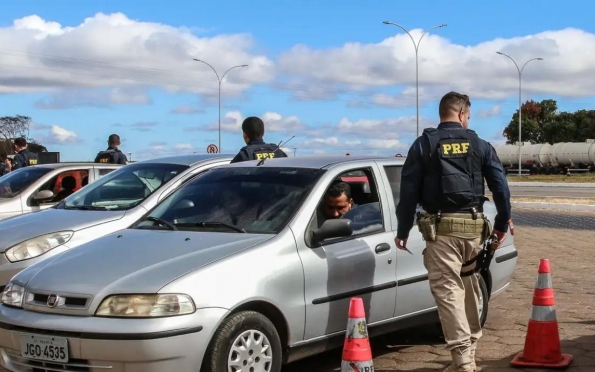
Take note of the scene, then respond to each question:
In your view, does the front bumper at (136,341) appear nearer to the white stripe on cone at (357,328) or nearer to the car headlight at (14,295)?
the car headlight at (14,295)

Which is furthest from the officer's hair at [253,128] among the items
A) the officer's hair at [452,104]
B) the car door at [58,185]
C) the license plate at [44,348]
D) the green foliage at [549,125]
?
the green foliage at [549,125]

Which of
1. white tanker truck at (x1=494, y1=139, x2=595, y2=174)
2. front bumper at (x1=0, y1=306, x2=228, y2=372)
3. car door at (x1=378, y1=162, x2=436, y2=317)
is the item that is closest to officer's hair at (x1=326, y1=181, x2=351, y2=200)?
car door at (x1=378, y1=162, x2=436, y2=317)

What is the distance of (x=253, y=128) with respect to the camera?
28.0 feet

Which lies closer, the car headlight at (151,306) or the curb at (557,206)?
the car headlight at (151,306)

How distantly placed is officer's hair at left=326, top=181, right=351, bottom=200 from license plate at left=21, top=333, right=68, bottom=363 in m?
2.06

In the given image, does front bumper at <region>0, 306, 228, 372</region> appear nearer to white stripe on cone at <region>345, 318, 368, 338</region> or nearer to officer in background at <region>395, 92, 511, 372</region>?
white stripe on cone at <region>345, 318, 368, 338</region>

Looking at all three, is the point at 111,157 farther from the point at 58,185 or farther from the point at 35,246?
the point at 35,246

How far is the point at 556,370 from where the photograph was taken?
17.9ft

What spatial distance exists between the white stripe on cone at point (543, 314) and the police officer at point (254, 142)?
3.52 meters

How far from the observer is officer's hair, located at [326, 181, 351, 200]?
5.61 metres

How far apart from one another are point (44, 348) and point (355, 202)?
8.02 ft

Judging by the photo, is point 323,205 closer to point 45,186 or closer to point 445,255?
point 445,255

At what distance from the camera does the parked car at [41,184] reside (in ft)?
30.6

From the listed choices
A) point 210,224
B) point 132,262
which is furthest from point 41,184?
point 132,262
